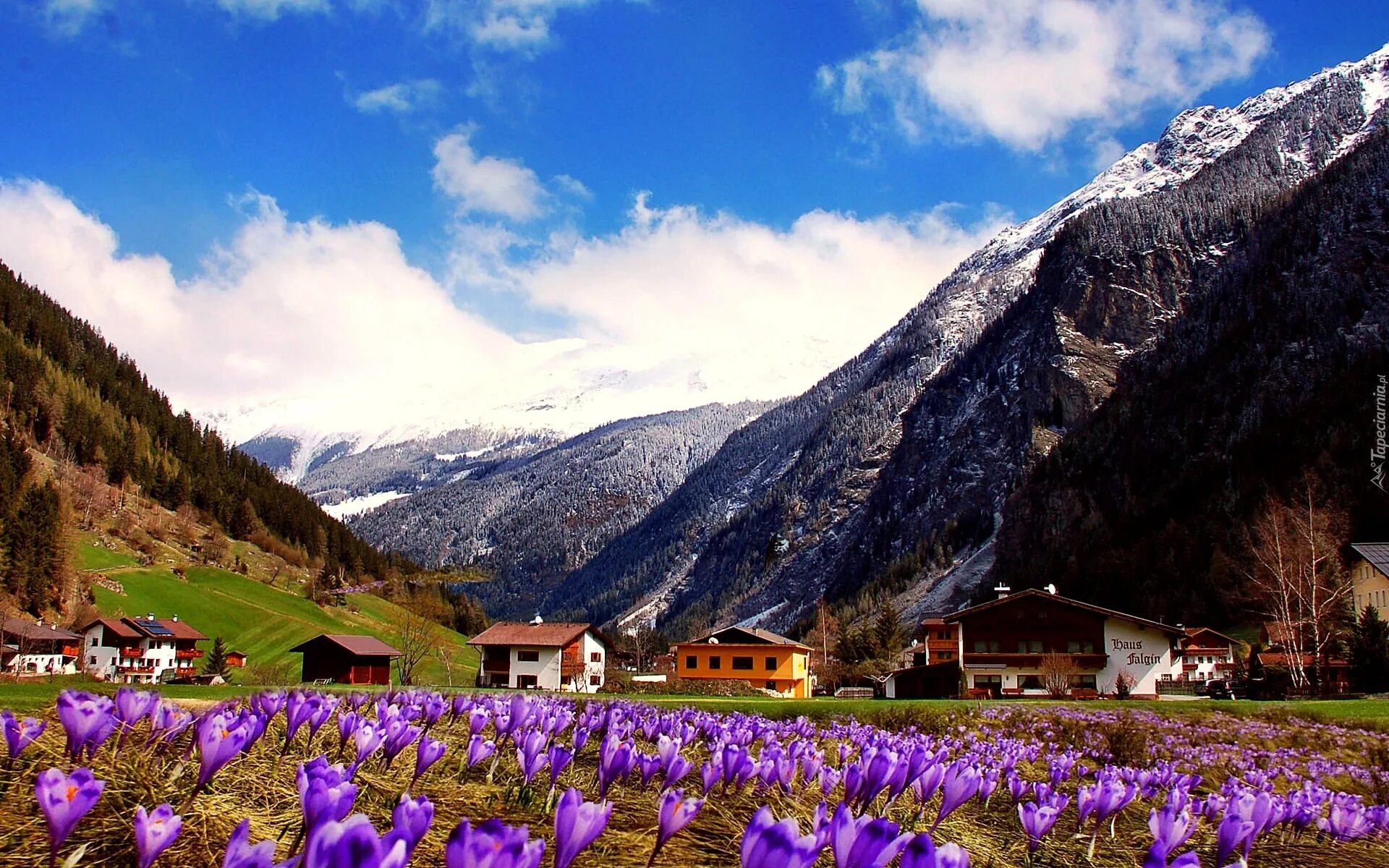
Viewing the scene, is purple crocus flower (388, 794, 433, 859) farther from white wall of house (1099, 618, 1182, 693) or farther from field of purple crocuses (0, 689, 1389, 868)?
white wall of house (1099, 618, 1182, 693)

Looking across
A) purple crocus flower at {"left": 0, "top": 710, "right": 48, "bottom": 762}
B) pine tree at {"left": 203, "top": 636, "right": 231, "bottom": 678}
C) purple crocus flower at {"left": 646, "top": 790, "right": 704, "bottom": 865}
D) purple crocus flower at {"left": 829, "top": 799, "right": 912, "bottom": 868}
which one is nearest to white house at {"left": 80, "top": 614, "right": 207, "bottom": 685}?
pine tree at {"left": 203, "top": 636, "right": 231, "bottom": 678}

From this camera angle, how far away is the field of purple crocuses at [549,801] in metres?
2.35

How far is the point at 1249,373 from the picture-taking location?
10662 centimetres

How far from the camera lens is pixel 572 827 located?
2.40m

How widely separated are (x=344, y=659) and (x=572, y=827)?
68.5 metres

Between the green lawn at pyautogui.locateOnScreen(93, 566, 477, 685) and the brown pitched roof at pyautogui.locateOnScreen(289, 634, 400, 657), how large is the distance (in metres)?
6.67

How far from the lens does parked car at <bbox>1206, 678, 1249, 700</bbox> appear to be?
129 ft

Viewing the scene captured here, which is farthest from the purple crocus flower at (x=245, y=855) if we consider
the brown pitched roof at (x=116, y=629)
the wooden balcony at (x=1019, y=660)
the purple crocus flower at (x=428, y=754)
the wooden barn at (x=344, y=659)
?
the brown pitched roof at (x=116, y=629)

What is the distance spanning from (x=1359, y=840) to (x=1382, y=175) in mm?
135346

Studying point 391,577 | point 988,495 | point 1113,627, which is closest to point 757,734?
point 1113,627

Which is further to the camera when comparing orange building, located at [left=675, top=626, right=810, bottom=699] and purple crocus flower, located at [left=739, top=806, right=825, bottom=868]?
orange building, located at [left=675, top=626, right=810, bottom=699]

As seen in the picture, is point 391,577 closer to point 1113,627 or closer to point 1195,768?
point 1113,627

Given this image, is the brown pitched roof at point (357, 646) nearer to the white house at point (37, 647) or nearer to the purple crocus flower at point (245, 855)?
the white house at point (37, 647)

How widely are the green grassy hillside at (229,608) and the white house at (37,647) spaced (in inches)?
460
